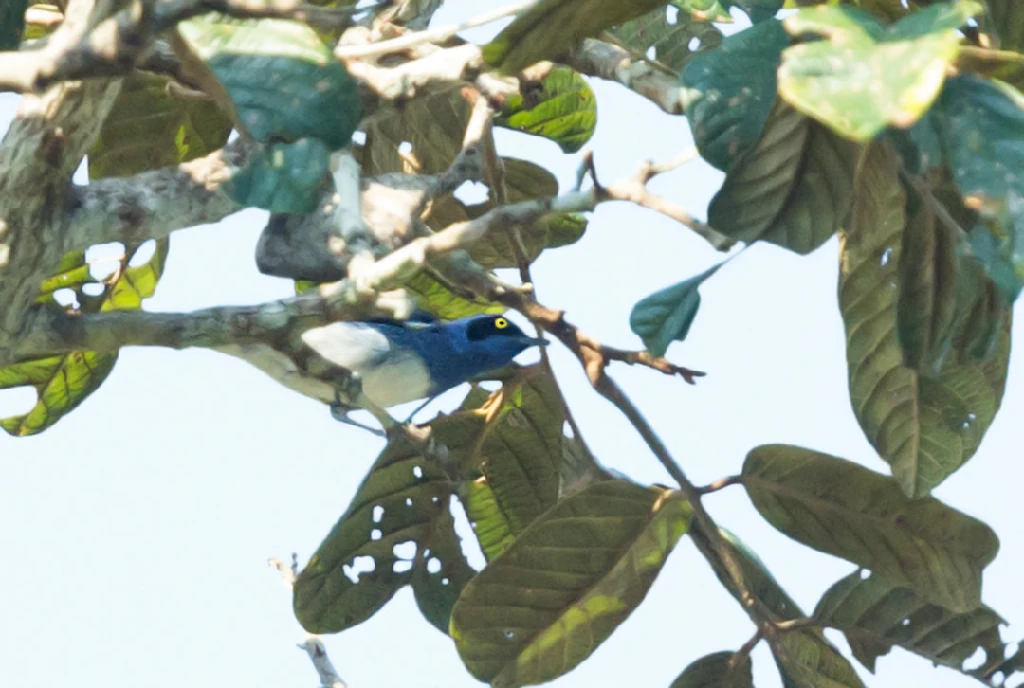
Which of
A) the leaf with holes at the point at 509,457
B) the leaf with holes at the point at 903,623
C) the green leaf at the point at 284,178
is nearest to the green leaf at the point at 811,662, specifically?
the leaf with holes at the point at 903,623

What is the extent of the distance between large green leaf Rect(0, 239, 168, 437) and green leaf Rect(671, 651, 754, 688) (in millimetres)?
1934

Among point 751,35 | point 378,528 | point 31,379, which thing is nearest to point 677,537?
point 378,528

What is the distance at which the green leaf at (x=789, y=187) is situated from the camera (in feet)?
8.11

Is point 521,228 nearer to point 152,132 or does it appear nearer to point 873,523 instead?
point 152,132

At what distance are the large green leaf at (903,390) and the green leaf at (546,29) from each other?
2.63ft

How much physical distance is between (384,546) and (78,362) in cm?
111

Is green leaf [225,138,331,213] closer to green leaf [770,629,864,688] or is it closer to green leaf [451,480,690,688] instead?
green leaf [451,480,690,688]

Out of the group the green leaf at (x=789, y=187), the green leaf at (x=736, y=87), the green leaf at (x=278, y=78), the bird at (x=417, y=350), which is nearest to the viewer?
the green leaf at (x=278, y=78)

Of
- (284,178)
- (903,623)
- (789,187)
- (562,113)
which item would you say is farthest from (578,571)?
(562,113)

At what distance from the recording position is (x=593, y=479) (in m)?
3.56

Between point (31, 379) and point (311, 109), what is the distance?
2.33 metres

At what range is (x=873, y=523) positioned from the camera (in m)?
3.14

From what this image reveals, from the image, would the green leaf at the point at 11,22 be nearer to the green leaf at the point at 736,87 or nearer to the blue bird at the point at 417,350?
the green leaf at the point at 736,87

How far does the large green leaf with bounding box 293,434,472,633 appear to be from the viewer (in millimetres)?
3734
